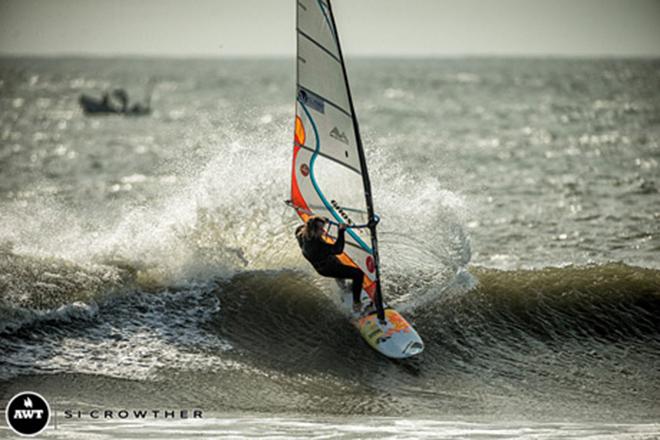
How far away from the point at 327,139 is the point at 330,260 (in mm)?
1084

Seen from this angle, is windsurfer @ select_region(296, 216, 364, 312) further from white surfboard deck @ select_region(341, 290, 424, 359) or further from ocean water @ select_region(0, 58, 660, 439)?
ocean water @ select_region(0, 58, 660, 439)

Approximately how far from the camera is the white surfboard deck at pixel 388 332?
746cm

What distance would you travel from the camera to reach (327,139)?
25.7 ft

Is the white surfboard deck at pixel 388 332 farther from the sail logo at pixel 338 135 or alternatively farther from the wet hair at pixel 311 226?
the sail logo at pixel 338 135

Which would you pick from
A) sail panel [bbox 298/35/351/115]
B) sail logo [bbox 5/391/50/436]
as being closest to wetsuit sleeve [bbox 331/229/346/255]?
sail panel [bbox 298/35/351/115]

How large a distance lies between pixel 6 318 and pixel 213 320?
1835mm

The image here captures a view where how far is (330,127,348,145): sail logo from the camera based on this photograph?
25.6 ft

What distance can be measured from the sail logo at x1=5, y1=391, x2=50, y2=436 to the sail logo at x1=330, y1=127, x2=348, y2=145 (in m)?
3.29

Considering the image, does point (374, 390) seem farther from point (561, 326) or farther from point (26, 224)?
point (26, 224)

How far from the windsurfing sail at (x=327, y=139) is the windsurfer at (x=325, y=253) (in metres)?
0.19

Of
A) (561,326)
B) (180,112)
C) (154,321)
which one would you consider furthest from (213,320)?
(180,112)

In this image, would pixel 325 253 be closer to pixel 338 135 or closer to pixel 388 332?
pixel 388 332

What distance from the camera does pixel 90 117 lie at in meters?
37.7

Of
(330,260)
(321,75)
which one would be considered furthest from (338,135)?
(330,260)
